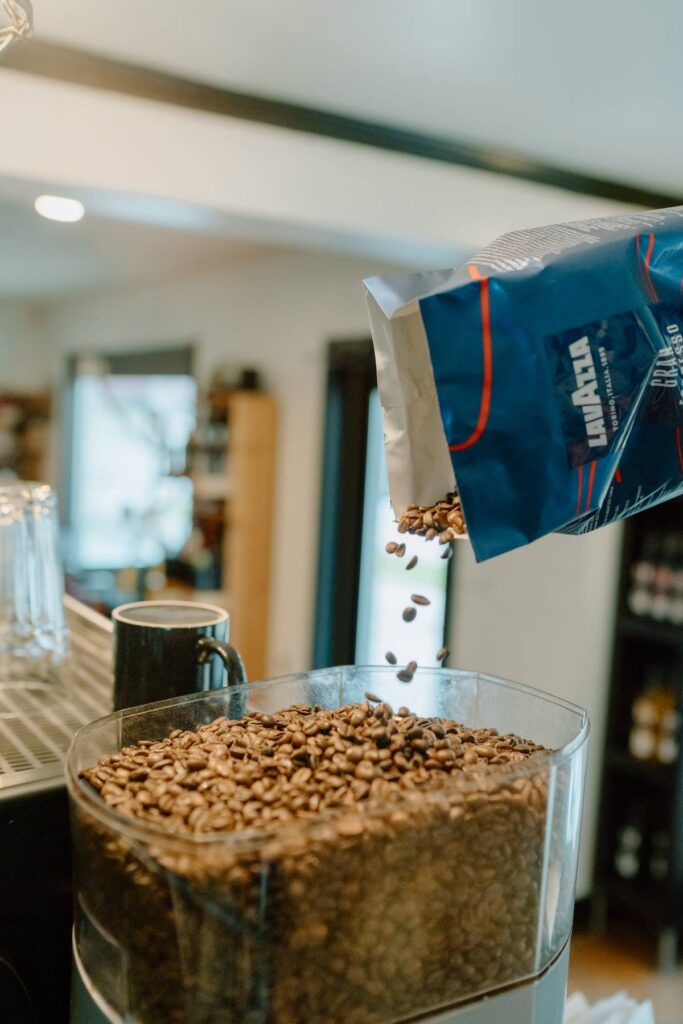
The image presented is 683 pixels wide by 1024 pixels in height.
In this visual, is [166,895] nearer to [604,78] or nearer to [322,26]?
[322,26]

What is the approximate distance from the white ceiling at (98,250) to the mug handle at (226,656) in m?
2.70

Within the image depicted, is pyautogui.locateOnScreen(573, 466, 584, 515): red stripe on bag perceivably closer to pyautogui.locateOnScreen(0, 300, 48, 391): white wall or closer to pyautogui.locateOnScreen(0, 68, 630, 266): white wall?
pyautogui.locateOnScreen(0, 68, 630, 266): white wall

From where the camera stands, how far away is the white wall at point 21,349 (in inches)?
295

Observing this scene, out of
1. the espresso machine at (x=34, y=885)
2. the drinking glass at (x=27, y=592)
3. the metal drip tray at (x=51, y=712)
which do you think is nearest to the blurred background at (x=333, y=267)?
the drinking glass at (x=27, y=592)

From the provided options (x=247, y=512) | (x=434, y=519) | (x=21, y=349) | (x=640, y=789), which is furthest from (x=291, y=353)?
(x=21, y=349)

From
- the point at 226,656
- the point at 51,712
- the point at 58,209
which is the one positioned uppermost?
the point at 58,209

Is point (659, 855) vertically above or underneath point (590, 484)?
underneath

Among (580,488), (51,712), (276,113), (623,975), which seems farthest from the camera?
(623,975)

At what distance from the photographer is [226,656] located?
3.16 ft

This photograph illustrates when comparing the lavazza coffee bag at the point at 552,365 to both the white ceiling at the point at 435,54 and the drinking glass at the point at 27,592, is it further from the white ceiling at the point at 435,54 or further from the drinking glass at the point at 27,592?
the white ceiling at the point at 435,54

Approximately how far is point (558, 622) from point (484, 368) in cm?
263

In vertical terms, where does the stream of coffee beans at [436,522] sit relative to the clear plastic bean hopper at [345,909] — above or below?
above

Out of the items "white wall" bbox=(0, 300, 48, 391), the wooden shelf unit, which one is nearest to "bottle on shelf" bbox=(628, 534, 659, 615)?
the wooden shelf unit

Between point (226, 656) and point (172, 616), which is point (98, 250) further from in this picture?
point (226, 656)
